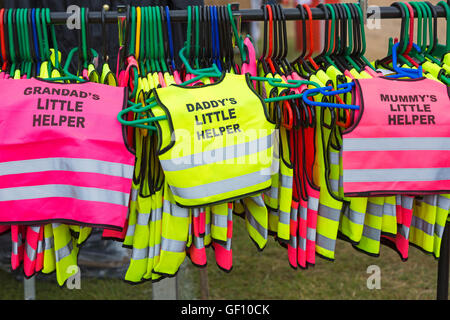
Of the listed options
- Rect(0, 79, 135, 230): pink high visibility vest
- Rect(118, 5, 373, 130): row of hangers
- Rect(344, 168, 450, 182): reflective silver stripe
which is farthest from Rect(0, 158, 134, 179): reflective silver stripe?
Rect(344, 168, 450, 182): reflective silver stripe

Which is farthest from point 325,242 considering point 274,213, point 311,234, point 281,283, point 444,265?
A: point 281,283

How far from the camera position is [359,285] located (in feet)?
8.52

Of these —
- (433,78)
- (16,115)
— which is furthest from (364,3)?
(16,115)

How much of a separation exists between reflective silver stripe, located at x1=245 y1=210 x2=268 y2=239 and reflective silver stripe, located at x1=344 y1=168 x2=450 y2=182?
0.24 meters

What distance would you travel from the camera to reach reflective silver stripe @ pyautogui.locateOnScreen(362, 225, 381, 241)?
3.90 ft

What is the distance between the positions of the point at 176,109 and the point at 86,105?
20cm

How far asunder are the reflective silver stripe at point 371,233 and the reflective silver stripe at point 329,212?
11 cm

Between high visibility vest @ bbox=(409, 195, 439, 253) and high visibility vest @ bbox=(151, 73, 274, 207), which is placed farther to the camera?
high visibility vest @ bbox=(409, 195, 439, 253)

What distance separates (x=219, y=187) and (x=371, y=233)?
459 mm

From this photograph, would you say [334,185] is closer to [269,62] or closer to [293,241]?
[293,241]

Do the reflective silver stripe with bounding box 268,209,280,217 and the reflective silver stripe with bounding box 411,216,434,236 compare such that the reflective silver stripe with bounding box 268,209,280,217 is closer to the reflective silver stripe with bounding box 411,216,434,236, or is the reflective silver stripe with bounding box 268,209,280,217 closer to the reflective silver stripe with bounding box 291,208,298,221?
the reflective silver stripe with bounding box 291,208,298,221

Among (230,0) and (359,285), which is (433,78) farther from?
(359,285)

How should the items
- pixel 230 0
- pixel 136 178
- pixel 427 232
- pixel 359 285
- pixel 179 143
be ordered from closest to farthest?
pixel 179 143, pixel 136 178, pixel 427 232, pixel 230 0, pixel 359 285

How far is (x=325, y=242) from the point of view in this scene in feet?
3.91
